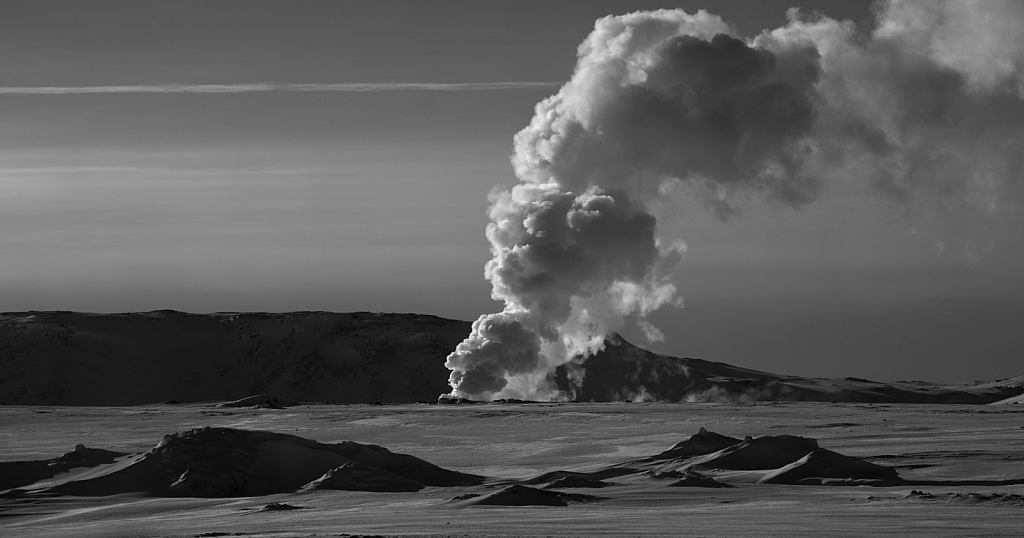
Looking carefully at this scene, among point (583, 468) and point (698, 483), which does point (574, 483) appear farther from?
point (583, 468)

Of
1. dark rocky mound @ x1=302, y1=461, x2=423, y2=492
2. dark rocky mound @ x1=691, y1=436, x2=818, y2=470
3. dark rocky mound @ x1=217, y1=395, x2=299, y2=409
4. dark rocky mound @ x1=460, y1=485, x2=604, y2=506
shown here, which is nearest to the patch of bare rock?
dark rocky mound @ x1=460, y1=485, x2=604, y2=506

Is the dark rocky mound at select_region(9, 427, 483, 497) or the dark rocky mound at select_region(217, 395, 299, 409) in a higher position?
the dark rocky mound at select_region(217, 395, 299, 409)

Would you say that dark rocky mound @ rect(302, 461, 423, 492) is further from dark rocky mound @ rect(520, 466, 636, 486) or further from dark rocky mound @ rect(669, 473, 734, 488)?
dark rocky mound @ rect(669, 473, 734, 488)

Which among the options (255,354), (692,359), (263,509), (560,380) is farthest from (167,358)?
(263,509)

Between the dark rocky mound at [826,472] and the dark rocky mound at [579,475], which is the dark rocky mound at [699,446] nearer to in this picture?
the dark rocky mound at [579,475]

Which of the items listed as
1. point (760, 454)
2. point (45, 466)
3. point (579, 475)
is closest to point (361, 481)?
point (579, 475)

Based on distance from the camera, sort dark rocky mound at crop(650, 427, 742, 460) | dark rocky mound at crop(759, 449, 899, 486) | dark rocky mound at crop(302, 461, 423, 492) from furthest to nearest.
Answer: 1. dark rocky mound at crop(650, 427, 742, 460)
2. dark rocky mound at crop(302, 461, 423, 492)
3. dark rocky mound at crop(759, 449, 899, 486)

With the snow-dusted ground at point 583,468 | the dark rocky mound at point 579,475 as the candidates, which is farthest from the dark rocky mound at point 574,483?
the snow-dusted ground at point 583,468
